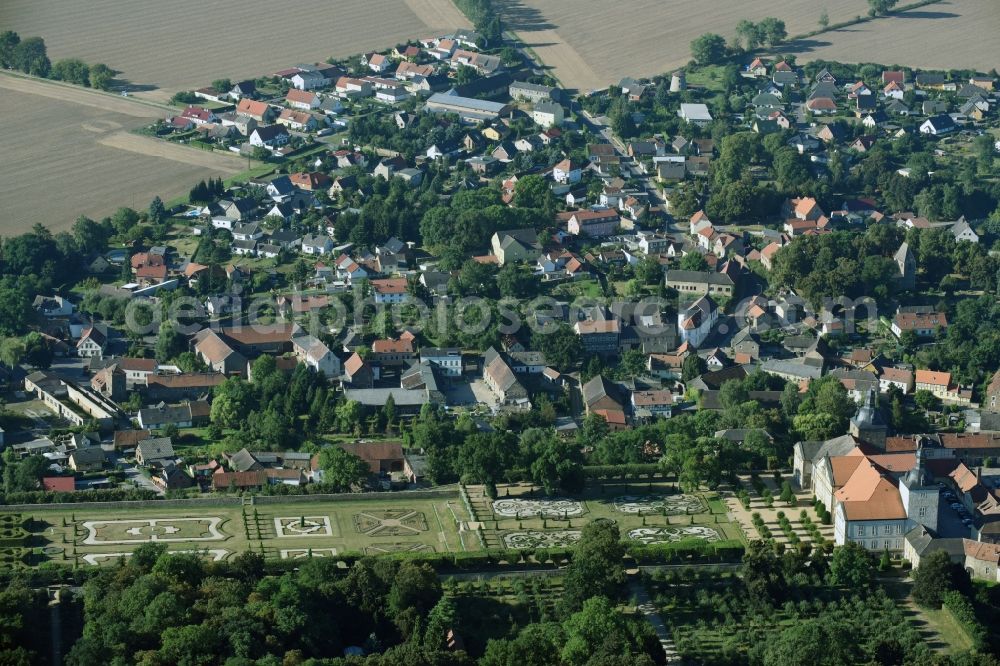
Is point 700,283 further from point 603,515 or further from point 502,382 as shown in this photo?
point 603,515

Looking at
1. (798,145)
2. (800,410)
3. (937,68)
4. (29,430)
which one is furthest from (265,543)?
(937,68)

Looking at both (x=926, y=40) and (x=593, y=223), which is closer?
(x=593, y=223)

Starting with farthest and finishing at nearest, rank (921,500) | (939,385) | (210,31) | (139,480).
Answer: (210,31)
(939,385)
(139,480)
(921,500)

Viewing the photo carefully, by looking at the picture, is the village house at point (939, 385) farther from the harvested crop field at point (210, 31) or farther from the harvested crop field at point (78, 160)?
the harvested crop field at point (210, 31)

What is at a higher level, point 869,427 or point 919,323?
point 919,323

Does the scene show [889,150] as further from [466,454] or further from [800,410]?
[466,454]

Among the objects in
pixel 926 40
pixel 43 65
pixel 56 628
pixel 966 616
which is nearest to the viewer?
pixel 56 628

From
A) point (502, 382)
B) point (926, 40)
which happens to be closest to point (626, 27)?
point (926, 40)

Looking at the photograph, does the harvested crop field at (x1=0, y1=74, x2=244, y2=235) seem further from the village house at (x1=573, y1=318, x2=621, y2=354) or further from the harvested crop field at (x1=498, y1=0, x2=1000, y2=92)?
the village house at (x1=573, y1=318, x2=621, y2=354)
